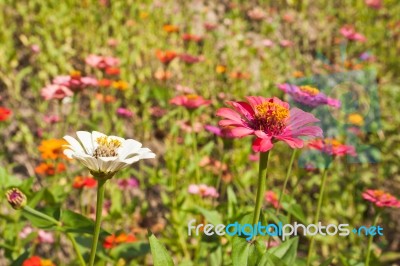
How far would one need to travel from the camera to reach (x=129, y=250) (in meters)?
1.41

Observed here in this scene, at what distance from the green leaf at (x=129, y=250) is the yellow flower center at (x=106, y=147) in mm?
619

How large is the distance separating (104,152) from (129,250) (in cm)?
66

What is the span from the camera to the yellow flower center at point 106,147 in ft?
→ 2.76

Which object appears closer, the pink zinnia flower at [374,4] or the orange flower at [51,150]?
the orange flower at [51,150]

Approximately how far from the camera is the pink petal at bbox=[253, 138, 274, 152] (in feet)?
2.45

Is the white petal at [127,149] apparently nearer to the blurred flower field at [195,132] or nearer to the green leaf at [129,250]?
the blurred flower field at [195,132]

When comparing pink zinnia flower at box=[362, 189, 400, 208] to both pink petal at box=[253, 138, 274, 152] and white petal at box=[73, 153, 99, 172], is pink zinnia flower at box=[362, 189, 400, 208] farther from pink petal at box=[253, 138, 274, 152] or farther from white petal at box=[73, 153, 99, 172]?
white petal at box=[73, 153, 99, 172]

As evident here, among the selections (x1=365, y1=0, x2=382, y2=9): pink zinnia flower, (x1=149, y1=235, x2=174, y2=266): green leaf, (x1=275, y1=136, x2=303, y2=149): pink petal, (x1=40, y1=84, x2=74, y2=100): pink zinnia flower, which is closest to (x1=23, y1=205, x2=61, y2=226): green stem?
(x1=149, y1=235, x2=174, y2=266): green leaf

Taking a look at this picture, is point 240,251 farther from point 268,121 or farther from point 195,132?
point 195,132

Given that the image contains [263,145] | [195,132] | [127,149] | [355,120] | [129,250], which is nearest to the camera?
[263,145]

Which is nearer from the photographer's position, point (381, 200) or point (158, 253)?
point (158, 253)

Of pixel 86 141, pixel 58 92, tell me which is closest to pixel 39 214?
pixel 86 141

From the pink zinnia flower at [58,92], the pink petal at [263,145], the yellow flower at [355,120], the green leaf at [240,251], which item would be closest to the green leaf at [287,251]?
the green leaf at [240,251]

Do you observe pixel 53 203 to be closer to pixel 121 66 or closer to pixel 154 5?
pixel 121 66
